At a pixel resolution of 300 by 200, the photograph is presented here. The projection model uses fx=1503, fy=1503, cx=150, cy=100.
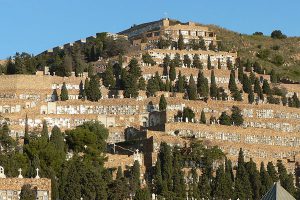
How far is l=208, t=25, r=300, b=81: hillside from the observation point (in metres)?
163

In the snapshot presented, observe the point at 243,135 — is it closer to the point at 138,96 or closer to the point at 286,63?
the point at 138,96

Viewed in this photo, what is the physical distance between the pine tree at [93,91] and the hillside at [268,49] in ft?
99.7

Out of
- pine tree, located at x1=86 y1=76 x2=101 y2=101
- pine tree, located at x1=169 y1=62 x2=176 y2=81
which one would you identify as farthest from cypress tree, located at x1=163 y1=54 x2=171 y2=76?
pine tree, located at x1=86 y1=76 x2=101 y2=101

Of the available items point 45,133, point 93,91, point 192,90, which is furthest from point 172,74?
point 45,133

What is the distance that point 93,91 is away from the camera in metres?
132

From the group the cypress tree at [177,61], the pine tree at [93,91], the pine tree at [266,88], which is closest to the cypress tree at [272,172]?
the pine tree at [93,91]

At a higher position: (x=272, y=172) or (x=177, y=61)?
(x=177, y=61)

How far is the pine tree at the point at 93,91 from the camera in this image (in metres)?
132

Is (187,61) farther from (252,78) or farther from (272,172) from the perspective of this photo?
(272,172)

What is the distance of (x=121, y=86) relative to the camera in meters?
137

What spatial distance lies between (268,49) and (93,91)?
4284cm

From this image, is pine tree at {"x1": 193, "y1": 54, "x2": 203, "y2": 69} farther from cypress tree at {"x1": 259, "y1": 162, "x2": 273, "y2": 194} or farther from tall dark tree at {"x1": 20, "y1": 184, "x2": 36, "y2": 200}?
tall dark tree at {"x1": 20, "y1": 184, "x2": 36, "y2": 200}

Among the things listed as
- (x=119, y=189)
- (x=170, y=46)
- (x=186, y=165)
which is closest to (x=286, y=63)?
(x=170, y=46)

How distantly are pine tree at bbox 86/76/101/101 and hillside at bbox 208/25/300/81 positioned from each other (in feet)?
99.7
